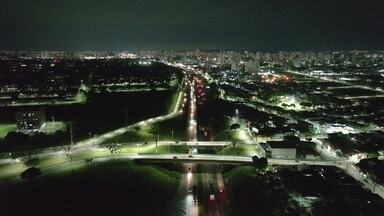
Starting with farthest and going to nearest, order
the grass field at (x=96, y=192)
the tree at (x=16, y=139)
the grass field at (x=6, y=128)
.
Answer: the grass field at (x=6, y=128)
the tree at (x=16, y=139)
the grass field at (x=96, y=192)

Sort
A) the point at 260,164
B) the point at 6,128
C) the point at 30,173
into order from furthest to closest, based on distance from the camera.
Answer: the point at 6,128, the point at 260,164, the point at 30,173

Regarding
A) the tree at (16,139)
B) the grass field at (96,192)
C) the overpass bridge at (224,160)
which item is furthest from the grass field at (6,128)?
the overpass bridge at (224,160)

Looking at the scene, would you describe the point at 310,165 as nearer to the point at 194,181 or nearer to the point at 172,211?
the point at 194,181

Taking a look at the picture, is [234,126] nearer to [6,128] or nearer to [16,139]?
[16,139]

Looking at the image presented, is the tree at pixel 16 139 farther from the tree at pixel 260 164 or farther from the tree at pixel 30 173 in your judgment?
the tree at pixel 260 164

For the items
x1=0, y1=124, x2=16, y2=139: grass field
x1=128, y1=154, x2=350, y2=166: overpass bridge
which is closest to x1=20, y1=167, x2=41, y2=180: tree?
x1=128, y1=154, x2=350, y2=166: overpass bridge

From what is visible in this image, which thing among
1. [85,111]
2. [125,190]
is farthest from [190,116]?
[125,190]

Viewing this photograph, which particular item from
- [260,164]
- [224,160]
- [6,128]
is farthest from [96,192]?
[6,128]

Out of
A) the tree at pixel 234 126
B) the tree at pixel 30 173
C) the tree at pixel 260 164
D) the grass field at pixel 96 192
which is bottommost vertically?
the grass field at pixel 96 192
